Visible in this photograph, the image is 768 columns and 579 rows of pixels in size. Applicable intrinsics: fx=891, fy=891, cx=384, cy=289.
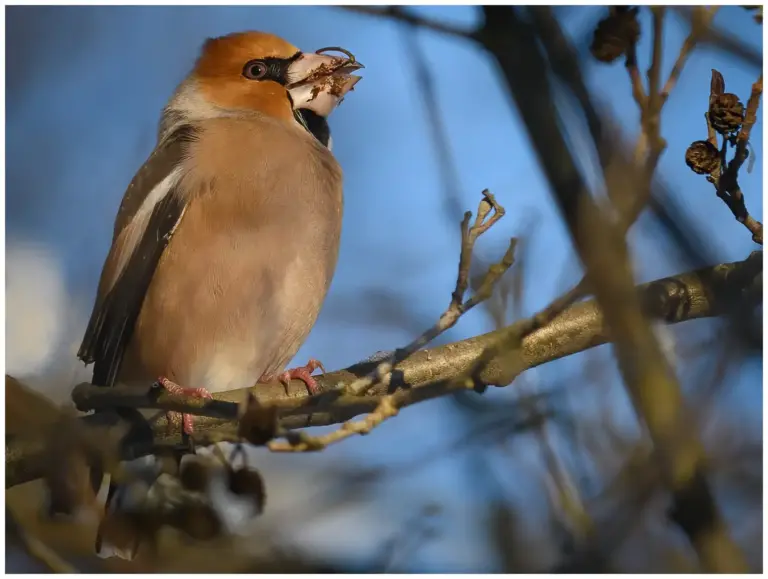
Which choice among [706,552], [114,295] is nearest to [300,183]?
[114,295]

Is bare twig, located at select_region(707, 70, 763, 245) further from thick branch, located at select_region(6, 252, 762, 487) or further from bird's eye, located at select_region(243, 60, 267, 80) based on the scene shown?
bird's eye, located at select_region(243, 60, 267, 80)

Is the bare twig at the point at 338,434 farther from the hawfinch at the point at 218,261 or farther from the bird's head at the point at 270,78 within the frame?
the bird's head at the point at 270,78

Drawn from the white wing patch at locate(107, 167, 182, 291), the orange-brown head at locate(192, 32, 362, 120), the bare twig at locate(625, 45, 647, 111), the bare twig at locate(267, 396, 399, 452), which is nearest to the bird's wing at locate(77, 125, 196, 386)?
the white wing patch at locate(107, 167, 182, 291)

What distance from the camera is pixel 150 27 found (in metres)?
3.00

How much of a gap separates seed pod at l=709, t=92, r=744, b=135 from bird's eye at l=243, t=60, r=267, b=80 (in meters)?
1.83

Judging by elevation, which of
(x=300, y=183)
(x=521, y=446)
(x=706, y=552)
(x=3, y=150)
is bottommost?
(x=706, y=552)

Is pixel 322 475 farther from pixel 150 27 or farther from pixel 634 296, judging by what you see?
pixel 150 27

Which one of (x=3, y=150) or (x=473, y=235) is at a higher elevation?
(x=3, y=150)

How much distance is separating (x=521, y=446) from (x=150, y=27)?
195cm

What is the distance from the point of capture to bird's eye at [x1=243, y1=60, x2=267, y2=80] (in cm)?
322

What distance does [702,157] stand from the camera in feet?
6.01

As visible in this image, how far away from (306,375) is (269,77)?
1.20 meters

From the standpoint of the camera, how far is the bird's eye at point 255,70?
322 cm

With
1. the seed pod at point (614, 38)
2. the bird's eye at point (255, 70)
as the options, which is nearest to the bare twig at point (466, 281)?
the seed pod at point (614, 38)
